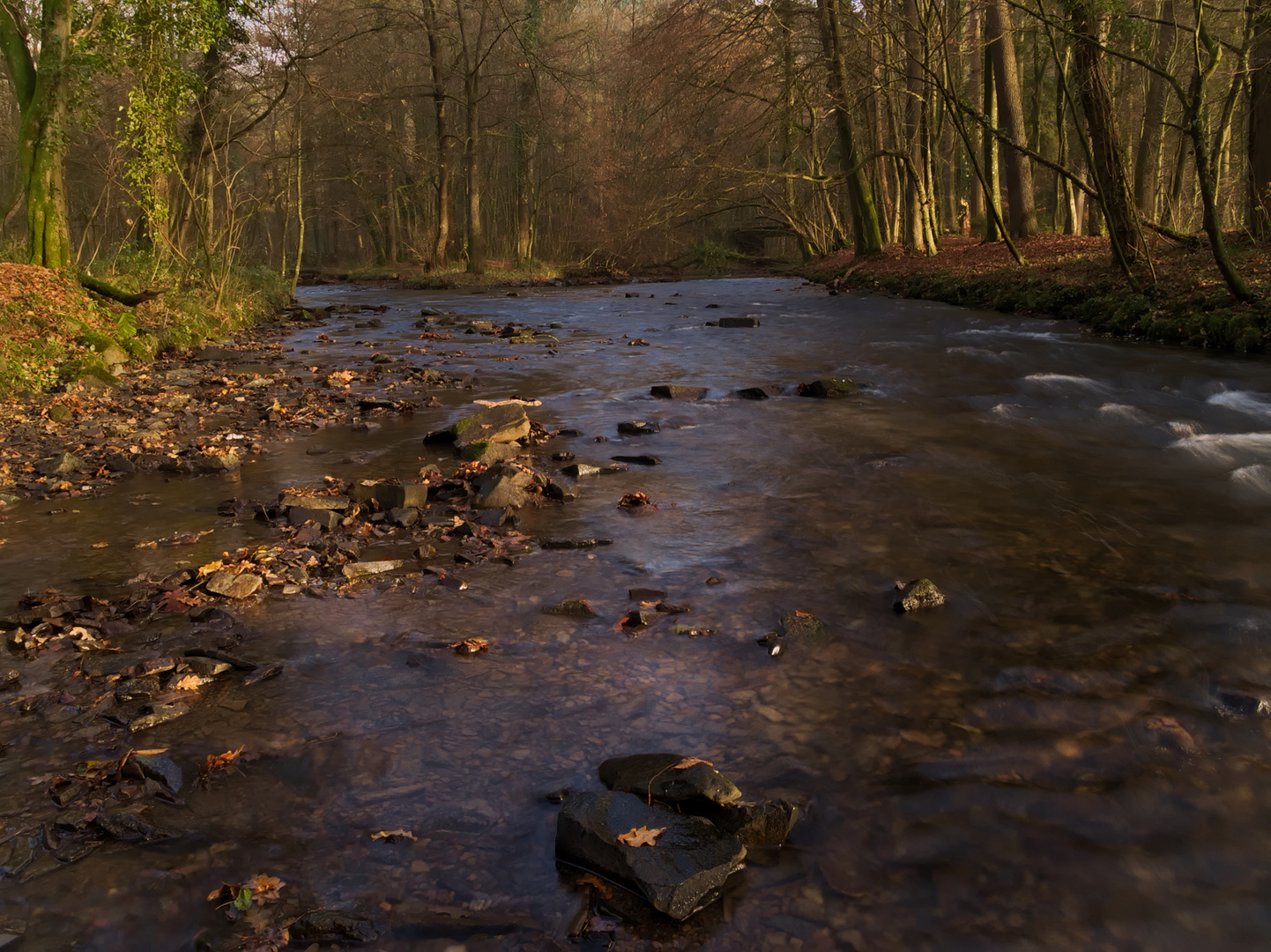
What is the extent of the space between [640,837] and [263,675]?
2218 millimetres

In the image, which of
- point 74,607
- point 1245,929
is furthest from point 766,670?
point 74,607

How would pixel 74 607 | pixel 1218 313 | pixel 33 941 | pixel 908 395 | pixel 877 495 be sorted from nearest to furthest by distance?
pixel 33 941
pixel 74 607
pixel 877 495
pixel 908 395
pixel 1218 313

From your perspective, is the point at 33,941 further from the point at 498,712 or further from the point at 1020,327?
the point at 1020,327

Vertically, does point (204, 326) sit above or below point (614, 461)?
above

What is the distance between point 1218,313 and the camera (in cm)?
1298

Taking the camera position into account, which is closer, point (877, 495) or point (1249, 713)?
point (1249, 713)

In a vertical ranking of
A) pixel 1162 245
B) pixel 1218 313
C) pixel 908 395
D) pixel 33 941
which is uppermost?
pixel 1162 245

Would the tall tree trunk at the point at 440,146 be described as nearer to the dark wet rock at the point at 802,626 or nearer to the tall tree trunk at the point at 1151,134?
the tall tree trunk at the point at 1151,134

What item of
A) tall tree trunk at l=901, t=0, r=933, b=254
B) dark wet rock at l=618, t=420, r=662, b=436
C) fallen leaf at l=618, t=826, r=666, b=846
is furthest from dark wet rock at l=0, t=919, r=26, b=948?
tall tree trunk at l=901, t=0, r=933, b=254

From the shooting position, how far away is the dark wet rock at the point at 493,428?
895 centimetres

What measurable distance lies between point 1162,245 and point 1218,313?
5.66 m

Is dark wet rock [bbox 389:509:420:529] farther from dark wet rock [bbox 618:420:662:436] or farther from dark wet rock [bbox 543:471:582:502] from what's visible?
dark wet rock [bbox 618:420:662:436]

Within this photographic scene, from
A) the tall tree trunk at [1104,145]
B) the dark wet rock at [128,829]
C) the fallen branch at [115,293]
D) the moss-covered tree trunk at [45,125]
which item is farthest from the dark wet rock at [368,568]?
the tall tree trunk at [1104,145]

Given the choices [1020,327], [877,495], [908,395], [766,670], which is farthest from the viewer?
[1020,327]
